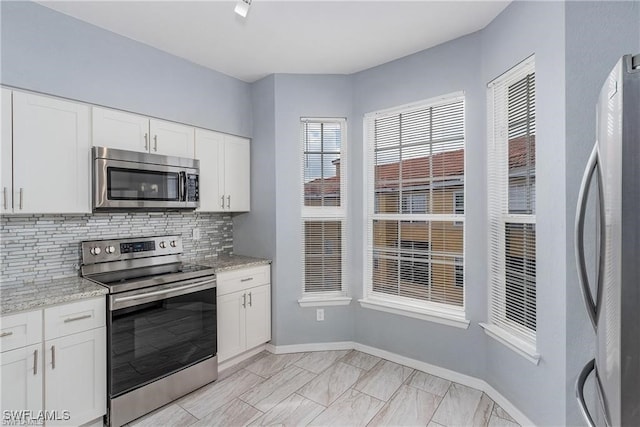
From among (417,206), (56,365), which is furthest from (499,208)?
(56,365)

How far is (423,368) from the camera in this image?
8.97ft

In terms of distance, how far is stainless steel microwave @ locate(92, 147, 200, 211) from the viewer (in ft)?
7.27

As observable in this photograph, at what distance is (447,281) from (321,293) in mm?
1202

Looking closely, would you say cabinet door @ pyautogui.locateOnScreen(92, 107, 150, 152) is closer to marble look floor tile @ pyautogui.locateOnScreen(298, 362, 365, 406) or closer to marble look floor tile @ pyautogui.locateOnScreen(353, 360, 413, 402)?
marble look floor tile @ pyautogui.locateOnScreen(298, 362, 365, 406)

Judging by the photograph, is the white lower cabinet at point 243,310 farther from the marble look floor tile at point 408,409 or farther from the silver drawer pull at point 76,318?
the marble look floor tile at point 408,409

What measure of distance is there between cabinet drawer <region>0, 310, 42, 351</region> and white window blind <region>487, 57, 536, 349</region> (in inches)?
113

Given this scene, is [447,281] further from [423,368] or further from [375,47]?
[375,47]

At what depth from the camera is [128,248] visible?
8.40 feet

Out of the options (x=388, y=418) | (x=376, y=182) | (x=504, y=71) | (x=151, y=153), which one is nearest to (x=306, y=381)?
(x=388, y=418)

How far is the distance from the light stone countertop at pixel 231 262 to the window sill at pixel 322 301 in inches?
20.4

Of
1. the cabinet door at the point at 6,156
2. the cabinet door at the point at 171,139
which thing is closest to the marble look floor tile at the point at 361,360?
the cabinet door at the point at 171,139

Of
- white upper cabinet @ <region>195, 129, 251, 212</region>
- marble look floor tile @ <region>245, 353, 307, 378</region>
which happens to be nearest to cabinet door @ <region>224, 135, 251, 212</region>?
white upper cabinet @ <region>195, 129, 251, 212</region>

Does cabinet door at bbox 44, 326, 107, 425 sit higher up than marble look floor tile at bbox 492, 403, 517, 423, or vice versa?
cabinet door at bbox 44, 326, 107, 425

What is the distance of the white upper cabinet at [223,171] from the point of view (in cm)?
295
